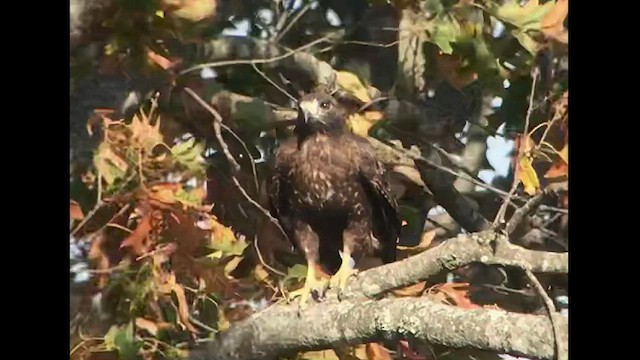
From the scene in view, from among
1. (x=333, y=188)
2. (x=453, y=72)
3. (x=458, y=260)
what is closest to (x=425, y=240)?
(x=458, y=260)

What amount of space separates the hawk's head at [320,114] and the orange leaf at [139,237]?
289 mm

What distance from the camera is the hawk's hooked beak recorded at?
1.29 m

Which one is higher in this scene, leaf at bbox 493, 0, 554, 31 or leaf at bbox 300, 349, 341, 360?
leaf at bbox 493, 0, 554, 31

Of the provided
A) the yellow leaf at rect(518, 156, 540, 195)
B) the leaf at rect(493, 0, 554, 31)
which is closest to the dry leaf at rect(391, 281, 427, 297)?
the yellow leaf at rect(518, 156, 540, 195)

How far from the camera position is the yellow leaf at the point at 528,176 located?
127cm

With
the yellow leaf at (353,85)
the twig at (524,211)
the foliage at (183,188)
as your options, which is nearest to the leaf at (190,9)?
the foliage at (183,188)

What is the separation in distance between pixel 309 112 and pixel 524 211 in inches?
14.3

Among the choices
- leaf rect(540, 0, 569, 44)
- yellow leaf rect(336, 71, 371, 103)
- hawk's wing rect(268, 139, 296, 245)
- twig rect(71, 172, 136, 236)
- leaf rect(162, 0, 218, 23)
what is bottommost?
twig rect(71, 172, 136, 236)

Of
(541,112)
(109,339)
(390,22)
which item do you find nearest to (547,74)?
(541,112)

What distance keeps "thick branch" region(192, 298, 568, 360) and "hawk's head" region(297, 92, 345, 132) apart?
278 millimetres

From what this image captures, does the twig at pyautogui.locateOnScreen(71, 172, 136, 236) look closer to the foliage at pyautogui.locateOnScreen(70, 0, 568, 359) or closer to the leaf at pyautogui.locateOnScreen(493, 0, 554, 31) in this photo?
the foliage at pyautogui.locateOnScreen(70, 0, 568, 359)

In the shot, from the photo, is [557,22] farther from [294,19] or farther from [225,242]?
[225,242]

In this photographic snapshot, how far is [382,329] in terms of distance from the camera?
129cm
